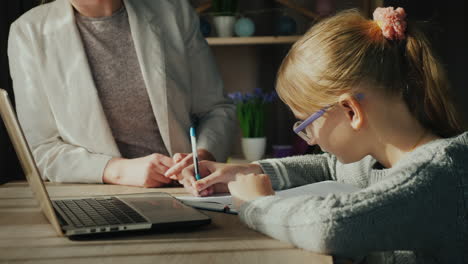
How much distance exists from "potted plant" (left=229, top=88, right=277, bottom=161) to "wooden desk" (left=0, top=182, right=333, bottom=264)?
74.6 inches

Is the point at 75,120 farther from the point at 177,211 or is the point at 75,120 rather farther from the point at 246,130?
the point at 246,130

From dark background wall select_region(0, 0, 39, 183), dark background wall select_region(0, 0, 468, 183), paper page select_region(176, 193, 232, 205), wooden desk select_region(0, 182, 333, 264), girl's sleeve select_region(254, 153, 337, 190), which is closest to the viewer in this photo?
wooden desk select_region(0, 182, 333, 264)

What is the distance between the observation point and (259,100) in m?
3.03

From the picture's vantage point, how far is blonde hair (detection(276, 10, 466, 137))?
113 cm

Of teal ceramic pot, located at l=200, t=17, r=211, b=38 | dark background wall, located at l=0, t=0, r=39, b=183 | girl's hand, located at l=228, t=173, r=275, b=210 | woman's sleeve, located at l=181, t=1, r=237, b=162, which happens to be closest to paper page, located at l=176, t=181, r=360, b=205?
girl's hand, located at l=228, t=173, r=275, b=210

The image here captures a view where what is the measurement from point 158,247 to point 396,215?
1.18 feet

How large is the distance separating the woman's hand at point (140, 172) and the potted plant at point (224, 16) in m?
1.59

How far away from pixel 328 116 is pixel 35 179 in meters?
0.55

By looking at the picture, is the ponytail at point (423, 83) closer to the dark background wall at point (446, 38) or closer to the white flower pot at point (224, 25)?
the dark background wall at point (446, 38)

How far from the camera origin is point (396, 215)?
3.00ft

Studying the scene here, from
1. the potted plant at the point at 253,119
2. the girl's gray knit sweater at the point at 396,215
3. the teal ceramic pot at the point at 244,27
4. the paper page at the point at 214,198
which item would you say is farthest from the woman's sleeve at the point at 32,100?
the teal ceramic pot at the point at 244,27

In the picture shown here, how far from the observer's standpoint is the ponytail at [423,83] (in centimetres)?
115

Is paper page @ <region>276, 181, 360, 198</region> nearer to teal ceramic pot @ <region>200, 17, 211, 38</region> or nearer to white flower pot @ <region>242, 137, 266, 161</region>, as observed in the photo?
white flower pot @ <region>242, 137, 266, 161</region>

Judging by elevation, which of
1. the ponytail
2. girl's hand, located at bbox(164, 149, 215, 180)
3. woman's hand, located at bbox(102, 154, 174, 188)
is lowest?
woman's hand, located at bbox(102, 154, 174, 188)
